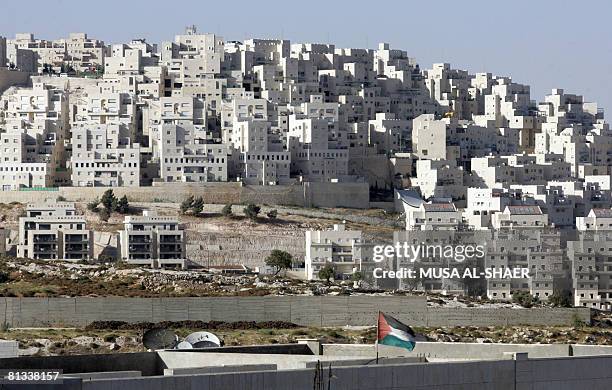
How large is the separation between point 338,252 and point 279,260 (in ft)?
5.37

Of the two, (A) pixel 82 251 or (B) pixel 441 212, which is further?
(B) pixel 441 212

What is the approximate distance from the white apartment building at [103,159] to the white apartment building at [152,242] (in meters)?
8.12

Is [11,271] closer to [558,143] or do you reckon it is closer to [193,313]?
[193,313]

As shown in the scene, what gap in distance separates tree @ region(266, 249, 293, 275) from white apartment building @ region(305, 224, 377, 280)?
56 cm

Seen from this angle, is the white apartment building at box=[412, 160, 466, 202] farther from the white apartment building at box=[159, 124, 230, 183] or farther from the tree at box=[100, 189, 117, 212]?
the tree at box=[100, 189, 117, 212]

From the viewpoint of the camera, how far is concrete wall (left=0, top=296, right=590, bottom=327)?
44.1m

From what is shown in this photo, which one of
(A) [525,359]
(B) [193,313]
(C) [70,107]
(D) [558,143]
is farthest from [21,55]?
(A) [525,359]

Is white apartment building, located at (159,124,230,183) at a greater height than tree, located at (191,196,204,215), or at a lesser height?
greater

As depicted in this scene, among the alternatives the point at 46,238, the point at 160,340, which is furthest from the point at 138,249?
the point at 160,340

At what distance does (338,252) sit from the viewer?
61.1 meters

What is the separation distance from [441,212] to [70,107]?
57.8 ft

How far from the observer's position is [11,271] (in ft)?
179

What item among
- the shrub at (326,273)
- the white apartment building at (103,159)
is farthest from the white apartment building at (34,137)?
the shrub at (326,273)

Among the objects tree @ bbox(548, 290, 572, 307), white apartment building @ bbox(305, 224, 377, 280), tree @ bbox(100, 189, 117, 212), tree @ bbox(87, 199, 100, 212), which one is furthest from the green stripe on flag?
tree @ bbox(87, 199, 100, 212)
